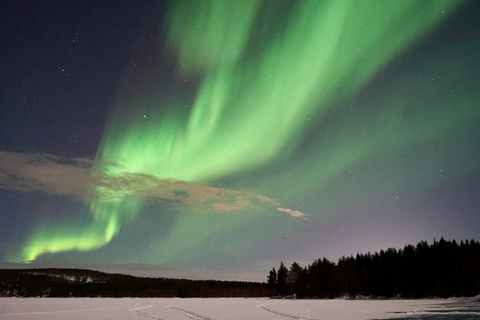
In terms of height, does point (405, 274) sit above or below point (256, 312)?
above

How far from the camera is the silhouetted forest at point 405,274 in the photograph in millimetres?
87562

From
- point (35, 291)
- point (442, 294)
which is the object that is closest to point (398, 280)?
point (442, 294)

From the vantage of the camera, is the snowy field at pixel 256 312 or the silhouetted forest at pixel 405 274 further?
the silhouetted forest at pixel 405 274

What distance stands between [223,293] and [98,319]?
174m

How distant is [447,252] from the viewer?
309 ft

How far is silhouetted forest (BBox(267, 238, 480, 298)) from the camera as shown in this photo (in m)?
87.6

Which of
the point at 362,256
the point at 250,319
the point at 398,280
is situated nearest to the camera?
the point at 250,319

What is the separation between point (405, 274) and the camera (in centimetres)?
10012

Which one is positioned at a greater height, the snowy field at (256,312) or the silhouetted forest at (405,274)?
the silhouetted forest at (405,274)

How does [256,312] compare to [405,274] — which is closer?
[256,312]

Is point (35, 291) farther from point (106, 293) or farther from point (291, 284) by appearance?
point (291, 284)

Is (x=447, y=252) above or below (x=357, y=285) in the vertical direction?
above

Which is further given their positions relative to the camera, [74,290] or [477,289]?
[74,290]

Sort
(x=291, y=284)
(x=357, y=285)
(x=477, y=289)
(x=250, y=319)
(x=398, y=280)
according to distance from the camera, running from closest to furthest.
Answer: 1. (x=250, y=319)
2. (x=477, y=289)
3. (x=398, y=280)
4. (x=357, y=285)
5. (x=291, y=284)
